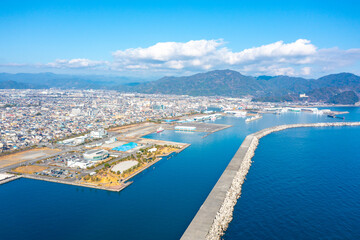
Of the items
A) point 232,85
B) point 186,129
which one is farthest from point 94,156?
point 232,85

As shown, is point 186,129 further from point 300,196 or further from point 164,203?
point 300,196

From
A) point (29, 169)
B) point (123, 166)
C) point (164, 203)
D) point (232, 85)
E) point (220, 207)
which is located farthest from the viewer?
point (232, 85)

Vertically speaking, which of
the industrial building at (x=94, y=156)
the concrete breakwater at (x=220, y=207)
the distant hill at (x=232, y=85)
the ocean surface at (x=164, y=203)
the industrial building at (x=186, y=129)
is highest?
the distant hill at (x=232, y=85)

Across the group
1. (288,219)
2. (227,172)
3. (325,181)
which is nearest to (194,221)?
(288,219)

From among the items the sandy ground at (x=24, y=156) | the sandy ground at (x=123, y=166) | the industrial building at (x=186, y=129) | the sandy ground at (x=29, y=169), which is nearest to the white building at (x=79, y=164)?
the sandy ground at (x=29, y=169)

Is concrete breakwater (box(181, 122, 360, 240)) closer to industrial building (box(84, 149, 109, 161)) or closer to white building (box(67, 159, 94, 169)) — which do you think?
white building (box(67, 159, 94, 169))

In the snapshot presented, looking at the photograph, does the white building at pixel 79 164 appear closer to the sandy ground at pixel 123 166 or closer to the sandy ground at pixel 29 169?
the sandy ground at pixel 29 169

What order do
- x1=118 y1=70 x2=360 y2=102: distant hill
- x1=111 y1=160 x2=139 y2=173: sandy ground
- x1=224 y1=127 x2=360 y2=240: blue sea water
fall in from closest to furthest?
x1=224 y1=127 x2=360 y2=240: blue sea water, x1=111 y1=160 x2=139 y2=173: sandy ground, x1=118 y1=70 x2=360 y2=102: distant hill

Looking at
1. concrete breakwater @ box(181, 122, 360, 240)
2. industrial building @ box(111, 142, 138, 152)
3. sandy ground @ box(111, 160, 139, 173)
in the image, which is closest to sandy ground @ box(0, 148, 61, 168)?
industrial building @ box(111, 142, 138, 152)

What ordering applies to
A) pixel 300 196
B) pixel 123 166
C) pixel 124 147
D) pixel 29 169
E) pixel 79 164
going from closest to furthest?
pixel 300 196, pixel 29 169, pixel 123 166, pixel 79 164, pixel 124 147

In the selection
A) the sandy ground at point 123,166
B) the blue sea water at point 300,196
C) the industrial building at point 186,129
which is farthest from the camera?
the industrial building at point 186,129
